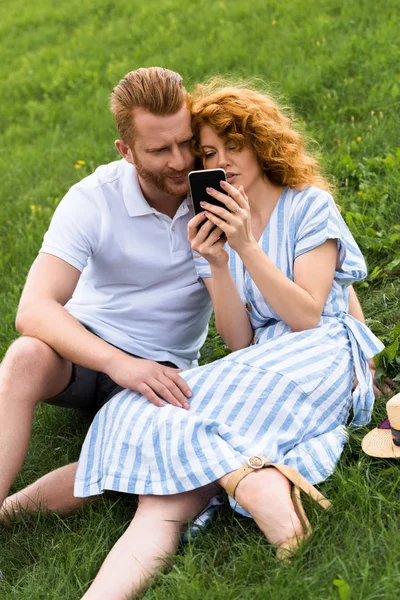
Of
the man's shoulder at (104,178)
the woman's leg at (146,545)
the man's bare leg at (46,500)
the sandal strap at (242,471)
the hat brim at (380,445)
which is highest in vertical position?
the man's shoulder at (104,178)

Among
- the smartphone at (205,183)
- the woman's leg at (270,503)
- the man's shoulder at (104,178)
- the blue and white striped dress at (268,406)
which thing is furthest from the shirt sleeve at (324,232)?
the woman's leg at (270,503)

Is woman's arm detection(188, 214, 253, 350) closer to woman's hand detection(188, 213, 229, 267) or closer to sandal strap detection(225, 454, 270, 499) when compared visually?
woman's hand detection(188, 213, 229, 267)

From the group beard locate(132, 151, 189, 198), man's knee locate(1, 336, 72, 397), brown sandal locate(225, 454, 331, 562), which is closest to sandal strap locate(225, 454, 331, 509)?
brown sandal locate(225, 454, 331, 562)

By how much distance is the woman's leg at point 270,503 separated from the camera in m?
2.85

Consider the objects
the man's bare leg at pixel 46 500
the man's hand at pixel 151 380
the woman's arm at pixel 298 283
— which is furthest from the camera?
the man's bare leg at pixel 46 500

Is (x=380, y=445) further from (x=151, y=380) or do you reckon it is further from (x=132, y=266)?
(x=132, y=266)

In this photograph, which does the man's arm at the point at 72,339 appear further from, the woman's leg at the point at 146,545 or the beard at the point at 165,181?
the beard at the point at 165,181

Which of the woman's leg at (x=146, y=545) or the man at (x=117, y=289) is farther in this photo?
the man at (x=117, y=289)

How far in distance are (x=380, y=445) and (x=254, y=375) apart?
0.54 m

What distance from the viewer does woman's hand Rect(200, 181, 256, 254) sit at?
3.40 m

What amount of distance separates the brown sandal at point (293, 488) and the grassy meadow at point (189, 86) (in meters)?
0.04

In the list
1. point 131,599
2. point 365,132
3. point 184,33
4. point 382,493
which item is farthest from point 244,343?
point 184,33

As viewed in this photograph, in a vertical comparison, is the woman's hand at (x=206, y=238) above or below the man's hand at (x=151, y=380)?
above

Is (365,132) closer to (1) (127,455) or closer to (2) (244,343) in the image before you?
(2) (244,343)
